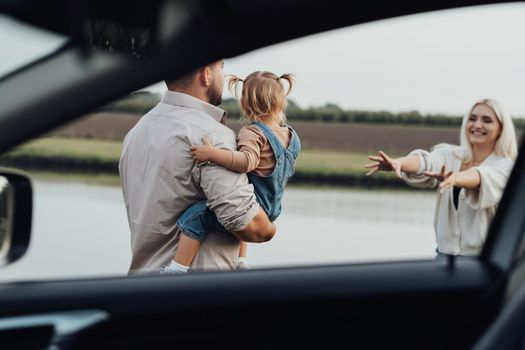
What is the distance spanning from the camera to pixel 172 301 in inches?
66.8

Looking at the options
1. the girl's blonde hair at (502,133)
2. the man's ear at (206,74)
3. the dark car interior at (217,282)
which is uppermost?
the girl's blonde hair at (502,133)

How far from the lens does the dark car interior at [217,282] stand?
1.29 metres

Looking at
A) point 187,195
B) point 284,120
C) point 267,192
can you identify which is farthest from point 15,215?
point 284,120

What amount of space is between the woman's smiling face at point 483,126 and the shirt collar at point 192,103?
4.38 ft

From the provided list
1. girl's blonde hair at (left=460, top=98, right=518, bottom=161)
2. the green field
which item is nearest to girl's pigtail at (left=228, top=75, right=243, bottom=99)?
girl's blonde hair at (left=460, top=98, right=518, bottom=161)

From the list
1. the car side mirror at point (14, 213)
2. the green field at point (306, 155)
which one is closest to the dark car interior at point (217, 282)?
A: the car side mirror at point (14, 213)

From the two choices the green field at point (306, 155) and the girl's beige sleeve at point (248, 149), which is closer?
the girl's beige sleeve at point (248, 149)

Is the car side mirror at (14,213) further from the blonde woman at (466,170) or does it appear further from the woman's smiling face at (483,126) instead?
the woman's smiling face at (483,126)

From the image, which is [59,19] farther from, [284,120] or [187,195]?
[284,120]

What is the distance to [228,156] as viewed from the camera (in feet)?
9.56

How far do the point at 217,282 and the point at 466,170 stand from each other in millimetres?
2100

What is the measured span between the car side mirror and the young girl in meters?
1.33

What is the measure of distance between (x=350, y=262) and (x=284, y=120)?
1528mm

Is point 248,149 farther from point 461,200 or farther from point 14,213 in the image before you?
point 14,213
